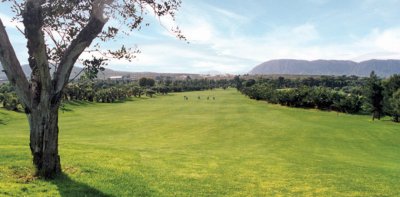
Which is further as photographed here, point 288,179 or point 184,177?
point 288,179

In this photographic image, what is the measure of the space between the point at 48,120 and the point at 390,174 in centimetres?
2203

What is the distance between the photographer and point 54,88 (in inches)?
601

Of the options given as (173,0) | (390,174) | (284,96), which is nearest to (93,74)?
(173,0)

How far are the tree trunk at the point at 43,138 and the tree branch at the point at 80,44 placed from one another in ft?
3.28

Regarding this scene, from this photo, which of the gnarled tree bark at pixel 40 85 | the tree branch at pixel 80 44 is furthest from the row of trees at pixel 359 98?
the gnarled tree bark at pixel 40 85

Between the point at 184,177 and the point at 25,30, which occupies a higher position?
the point at 25,30

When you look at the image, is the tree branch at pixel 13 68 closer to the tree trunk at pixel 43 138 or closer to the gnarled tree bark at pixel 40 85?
the gnarled tree bark at pixel 40 85

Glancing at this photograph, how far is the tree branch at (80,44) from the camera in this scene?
50.6ft

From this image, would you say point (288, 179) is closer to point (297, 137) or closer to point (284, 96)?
point (297, 137)

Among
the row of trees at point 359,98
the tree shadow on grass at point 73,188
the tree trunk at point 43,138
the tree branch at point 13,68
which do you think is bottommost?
the row of trees at point 359,98

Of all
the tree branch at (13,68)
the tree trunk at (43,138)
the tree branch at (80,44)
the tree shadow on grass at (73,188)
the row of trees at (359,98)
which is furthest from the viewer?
the row of trees at (359,98)

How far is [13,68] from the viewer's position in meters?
14.7

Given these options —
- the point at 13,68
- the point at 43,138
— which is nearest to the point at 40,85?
the point at 13,68

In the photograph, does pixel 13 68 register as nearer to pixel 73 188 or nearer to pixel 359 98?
pixel 73 188
